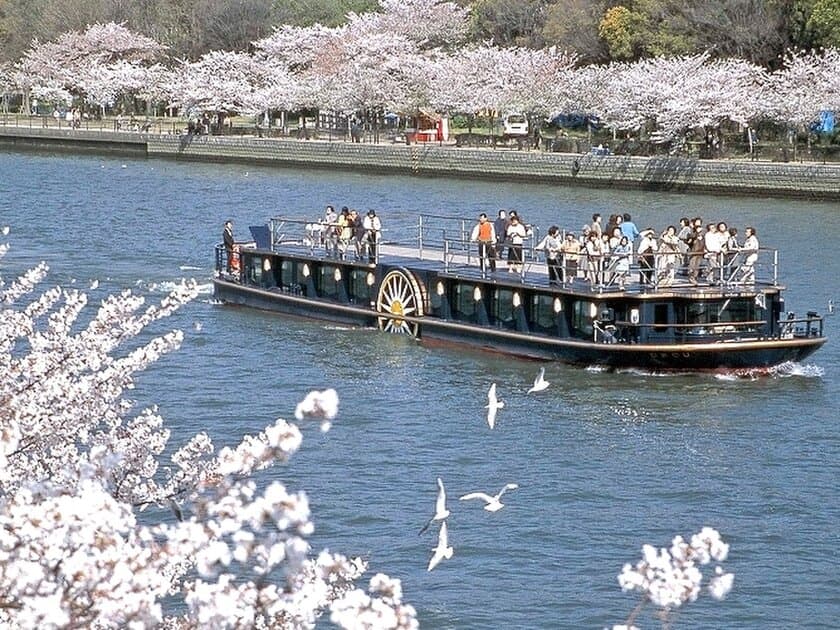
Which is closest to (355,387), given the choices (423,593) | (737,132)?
(423,593)

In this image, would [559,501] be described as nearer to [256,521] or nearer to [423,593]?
[423,593]

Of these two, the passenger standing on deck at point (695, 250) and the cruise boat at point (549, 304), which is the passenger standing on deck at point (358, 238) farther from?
the passenger standing on deck at point (695, 250)

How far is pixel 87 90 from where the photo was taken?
120 m

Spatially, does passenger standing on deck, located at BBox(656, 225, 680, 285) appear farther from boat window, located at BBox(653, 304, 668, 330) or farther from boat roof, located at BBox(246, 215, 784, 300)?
boat window, located at BBox(653, 304, 668, 330)

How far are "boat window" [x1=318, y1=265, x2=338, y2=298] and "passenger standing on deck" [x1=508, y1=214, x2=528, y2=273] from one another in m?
5.09

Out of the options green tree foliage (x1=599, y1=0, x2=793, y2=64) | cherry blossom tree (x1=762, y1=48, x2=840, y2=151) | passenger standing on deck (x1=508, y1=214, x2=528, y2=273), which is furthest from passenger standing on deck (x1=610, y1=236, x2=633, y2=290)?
green tree foliage (x1=599, y1=0, x2=793, y2=64)

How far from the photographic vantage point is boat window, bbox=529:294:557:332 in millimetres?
34438

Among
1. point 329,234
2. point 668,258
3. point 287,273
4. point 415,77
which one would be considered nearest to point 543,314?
point 668,258

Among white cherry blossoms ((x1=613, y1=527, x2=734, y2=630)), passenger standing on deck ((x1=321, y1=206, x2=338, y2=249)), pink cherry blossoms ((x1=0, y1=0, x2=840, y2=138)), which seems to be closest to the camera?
white cherry blossoms ((x1=613, y1=527, x2=734, y2=630))

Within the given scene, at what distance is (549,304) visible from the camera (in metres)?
34.5

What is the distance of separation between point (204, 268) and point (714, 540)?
41.4 meters

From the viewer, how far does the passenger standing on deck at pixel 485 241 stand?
119 feet

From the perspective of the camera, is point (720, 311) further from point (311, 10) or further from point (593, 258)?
point (311, 10)

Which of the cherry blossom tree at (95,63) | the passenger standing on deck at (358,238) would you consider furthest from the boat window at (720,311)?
the cherry blossom tree at (95,63)
